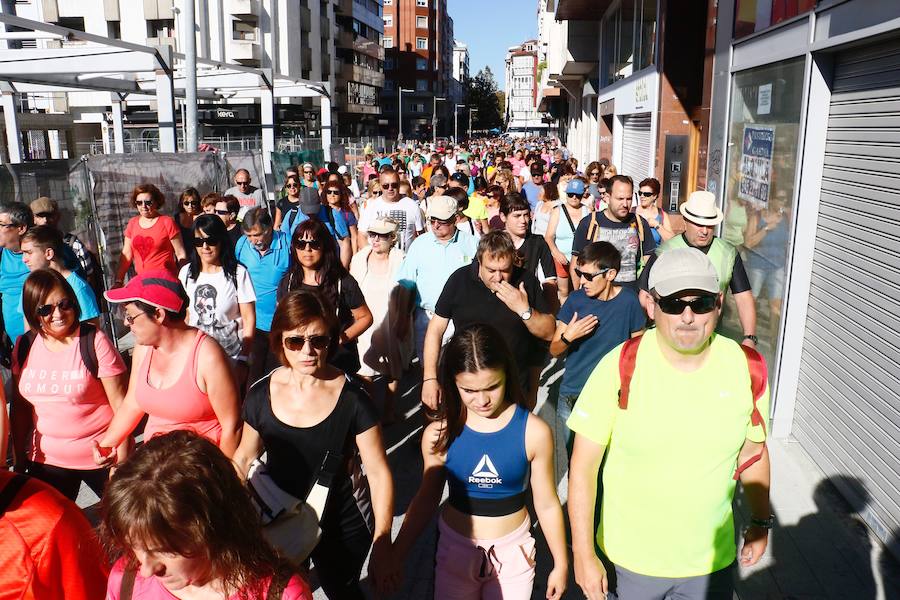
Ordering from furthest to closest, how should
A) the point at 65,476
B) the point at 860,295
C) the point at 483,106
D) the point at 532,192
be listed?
the point at 483,106 → the point at 532,192 → the point at 860,295 → the point at 65,476

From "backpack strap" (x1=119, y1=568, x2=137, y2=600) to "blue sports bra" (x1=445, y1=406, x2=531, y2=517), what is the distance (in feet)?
4.23

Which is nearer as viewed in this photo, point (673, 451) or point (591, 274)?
point (673, 451)

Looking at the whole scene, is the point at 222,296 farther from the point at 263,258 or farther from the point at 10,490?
the point at 10,490

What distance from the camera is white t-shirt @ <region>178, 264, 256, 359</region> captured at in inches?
211

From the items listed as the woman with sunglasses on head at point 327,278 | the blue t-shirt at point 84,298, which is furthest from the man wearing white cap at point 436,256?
the blue t-shirt at point 84,298

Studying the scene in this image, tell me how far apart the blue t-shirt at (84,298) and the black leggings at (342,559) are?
2.89 meters

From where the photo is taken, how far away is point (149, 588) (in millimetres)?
2119

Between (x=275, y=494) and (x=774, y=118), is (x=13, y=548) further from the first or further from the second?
(x=774, y=118)

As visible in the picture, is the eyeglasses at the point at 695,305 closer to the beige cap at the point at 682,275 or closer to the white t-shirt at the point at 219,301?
the beige cap at the point at 682,275

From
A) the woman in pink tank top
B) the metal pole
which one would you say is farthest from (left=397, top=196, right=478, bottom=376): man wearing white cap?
the metal pole

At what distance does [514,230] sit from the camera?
19.5ft

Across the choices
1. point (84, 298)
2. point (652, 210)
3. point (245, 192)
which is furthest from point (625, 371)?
point (245, 192)

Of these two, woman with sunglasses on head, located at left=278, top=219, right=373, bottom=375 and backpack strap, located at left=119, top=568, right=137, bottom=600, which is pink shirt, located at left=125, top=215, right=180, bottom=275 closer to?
woman with sunglasses on head, located at left=278, top=219, right=373, bottom=375

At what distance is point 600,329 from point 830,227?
2.19 m
